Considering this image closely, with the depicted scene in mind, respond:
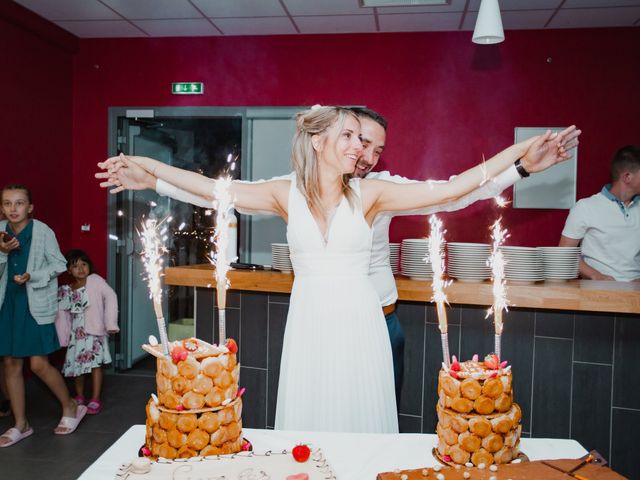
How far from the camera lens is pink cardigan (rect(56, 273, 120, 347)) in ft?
14.8

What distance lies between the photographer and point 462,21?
15.8 ft

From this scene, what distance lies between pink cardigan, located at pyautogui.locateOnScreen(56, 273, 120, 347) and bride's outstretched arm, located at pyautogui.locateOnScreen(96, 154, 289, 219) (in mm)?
2740

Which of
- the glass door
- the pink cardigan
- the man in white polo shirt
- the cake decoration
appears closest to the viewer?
the cake decoration

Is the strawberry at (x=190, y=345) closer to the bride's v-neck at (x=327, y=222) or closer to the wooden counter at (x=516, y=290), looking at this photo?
the bride's v-neck at (x=327, y=222)

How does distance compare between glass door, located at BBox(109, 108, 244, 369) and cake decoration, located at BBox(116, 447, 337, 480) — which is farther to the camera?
glass door, located at BBox(109, 108, 244, 369)

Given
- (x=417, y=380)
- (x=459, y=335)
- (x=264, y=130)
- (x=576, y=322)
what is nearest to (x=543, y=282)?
(x=576, y=322)

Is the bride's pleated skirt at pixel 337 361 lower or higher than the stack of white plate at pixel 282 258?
lower

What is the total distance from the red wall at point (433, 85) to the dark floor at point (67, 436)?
2381mm

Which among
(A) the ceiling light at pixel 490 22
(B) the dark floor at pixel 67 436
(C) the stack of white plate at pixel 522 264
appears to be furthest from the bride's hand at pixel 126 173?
(A) the ceiling light at pixel 490 22

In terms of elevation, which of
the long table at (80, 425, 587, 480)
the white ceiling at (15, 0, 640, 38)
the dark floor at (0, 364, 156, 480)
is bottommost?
the dark floor at (0, 364, 156, 480)

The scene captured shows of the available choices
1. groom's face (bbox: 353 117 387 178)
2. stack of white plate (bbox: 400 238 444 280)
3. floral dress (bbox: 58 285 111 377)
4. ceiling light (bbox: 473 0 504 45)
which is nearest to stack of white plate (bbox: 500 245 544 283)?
stack of white plate (bbox: 400 238 444 280)

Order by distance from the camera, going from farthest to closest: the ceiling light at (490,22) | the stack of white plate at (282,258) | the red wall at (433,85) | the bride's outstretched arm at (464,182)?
the red wall at (433,85) → the ceiling light at (490,22) → the stack of white plate at (282,258) → the bride's outstretched arm at (464,182)

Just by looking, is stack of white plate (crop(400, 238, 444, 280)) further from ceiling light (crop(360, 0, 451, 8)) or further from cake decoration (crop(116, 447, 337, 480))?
ceiling light (crop(360, 0, 451, 8))

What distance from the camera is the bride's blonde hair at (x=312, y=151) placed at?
191 cm
